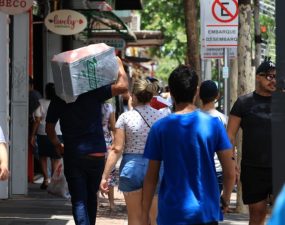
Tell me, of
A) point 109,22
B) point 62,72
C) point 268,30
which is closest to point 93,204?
point 62,72

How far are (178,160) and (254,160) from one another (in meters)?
2.32

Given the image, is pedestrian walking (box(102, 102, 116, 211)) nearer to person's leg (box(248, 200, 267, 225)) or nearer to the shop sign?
the shop sign

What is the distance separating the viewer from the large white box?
26.4 feet

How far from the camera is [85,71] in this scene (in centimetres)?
823

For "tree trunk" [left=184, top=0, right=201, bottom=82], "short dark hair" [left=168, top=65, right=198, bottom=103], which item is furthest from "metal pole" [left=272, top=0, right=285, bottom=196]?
"tree trunk" [left=184, top=0, right=201, bottom=82]

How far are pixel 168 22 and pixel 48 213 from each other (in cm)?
2507

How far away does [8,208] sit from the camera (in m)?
11.9

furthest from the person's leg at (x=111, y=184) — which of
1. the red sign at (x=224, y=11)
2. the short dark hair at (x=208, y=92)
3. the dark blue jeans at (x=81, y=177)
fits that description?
the dark blue jeans at (x=81, y=177)

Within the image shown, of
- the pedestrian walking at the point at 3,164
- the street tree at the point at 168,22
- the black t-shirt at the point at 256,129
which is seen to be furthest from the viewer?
the street tree at the point at 168,22

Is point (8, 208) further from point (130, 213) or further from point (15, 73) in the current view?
point (130, 213)

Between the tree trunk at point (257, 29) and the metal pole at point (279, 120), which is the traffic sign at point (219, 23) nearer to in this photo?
the tree trunk at point (257, 29)

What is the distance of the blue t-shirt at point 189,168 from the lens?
5281 mm

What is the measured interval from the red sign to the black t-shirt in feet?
19.8

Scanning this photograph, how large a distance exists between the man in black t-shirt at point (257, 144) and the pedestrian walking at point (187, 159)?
82.4 inches
